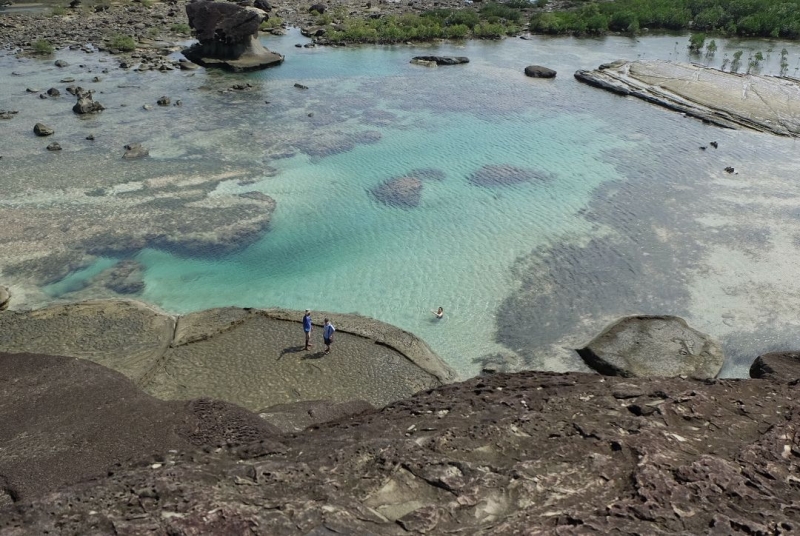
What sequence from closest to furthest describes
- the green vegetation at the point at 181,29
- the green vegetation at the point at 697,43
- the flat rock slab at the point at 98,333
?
the flat rock slab at the point at 98,333
the green vegetation at the point at 697,43
the green vegetation at the point at 181,29

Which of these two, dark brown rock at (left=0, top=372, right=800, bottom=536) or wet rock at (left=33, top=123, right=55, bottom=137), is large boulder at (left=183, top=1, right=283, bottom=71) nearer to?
wet rock at (left=33, top=123, right=55, bottom=137)

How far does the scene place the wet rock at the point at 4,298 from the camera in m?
20.3

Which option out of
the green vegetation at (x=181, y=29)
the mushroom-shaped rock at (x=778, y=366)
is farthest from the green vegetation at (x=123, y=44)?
the mushroom-shaped rock at (x=778, y=366)

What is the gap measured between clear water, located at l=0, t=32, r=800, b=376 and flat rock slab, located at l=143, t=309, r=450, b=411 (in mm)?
1572

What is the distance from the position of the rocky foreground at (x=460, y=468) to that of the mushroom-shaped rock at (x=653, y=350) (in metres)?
5.37

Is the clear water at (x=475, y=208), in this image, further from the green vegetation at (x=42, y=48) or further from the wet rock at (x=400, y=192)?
the green vegetation at (x=42, y=48)

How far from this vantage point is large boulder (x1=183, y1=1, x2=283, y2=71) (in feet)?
163

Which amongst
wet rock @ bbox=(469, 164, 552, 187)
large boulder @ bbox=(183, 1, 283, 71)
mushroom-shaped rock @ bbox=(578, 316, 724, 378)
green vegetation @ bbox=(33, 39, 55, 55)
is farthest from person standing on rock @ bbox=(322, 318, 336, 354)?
green vegetation @ bbox=(33, 39, 55, 55)

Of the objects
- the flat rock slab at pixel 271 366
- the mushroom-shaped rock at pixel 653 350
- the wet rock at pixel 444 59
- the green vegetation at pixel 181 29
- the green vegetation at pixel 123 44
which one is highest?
the green vegetation at pixel 181 29

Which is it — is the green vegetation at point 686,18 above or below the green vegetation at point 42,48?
above

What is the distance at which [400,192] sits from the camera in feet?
98.5

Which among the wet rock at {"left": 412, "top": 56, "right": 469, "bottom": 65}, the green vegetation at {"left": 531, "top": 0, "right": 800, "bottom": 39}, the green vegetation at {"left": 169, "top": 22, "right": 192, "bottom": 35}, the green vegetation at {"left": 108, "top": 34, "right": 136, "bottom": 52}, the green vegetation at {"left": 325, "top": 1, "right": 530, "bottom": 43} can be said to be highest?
the green vegetation at {"left": 531, "top": 0, "right": 800, "bottom": 39}

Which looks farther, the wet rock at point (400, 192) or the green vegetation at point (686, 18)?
the green vegetation at point (686, 18)

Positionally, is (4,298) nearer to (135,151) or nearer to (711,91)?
(135,151)
